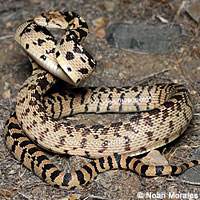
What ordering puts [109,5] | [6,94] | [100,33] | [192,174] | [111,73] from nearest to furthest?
1. [192,174]
2. [6,94]
3. [111,73]
4. [100,33]
5. [109,5]

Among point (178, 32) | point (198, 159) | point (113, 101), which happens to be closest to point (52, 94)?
point (113, 101)

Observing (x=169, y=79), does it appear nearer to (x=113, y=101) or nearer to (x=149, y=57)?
(x=149, y=57)

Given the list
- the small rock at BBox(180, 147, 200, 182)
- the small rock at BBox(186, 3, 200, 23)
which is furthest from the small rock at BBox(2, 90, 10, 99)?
the small rock at BBox(186, 3, 200, 23)

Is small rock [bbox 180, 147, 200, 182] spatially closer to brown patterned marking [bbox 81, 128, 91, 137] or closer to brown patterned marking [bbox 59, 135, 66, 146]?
brown patterned marking [bbox 81, 128, 91, 137]

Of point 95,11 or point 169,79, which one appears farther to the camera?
point 95,11

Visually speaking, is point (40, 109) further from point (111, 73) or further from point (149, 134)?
point (111, 73)

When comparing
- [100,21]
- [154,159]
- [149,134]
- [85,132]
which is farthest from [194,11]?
[85,132]
